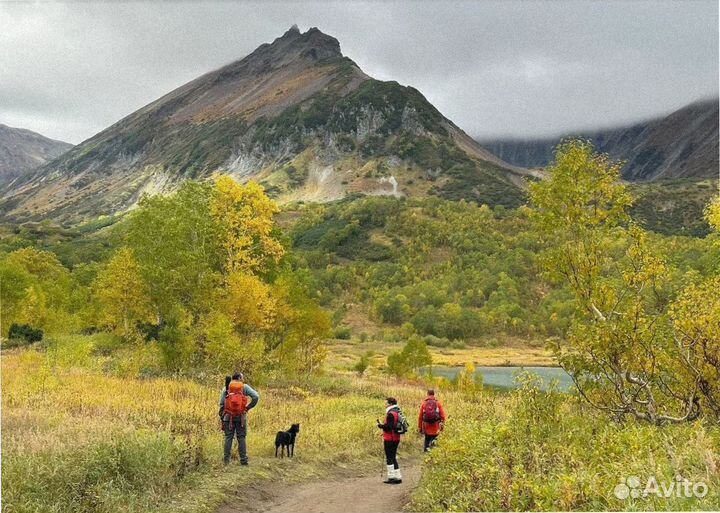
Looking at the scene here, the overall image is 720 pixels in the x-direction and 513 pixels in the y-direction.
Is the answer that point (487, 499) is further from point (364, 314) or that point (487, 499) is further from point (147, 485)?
point (364, 314)

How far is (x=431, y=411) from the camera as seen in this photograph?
669 inches

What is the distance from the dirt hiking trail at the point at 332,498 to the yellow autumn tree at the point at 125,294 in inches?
899

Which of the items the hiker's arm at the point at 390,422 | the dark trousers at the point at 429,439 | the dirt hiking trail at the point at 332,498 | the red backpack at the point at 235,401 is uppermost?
the red backpack at the point at 235,401

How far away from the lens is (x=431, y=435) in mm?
17156

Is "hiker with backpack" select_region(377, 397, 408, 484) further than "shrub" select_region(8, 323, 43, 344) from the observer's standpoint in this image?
No

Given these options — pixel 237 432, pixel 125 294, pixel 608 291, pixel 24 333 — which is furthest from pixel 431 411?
pixel 24 333

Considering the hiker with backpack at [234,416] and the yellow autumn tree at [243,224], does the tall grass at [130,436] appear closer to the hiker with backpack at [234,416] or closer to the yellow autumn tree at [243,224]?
the hiker with backpack at [234,416]

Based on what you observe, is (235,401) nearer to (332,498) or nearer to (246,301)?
(332,498)

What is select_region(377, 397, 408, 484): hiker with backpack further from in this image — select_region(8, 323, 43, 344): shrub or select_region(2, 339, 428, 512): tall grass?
select_region(8, 323, 43, 344): shrub

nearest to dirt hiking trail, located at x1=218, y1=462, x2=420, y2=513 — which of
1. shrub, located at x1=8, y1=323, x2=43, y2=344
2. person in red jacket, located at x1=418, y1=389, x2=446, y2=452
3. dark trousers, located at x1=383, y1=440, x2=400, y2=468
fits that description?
dark trousers, located at x1=383, y1=440, x2=400, y2=468

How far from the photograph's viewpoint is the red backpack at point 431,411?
667 inches

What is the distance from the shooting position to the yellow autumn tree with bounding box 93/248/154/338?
3447 centimetres

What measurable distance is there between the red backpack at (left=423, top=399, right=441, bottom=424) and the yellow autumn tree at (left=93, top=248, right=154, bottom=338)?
2278cm

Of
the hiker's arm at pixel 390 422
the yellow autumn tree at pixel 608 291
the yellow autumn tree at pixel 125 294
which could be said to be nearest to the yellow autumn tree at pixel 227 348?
the yellow autumn tree at pixel 125 294
